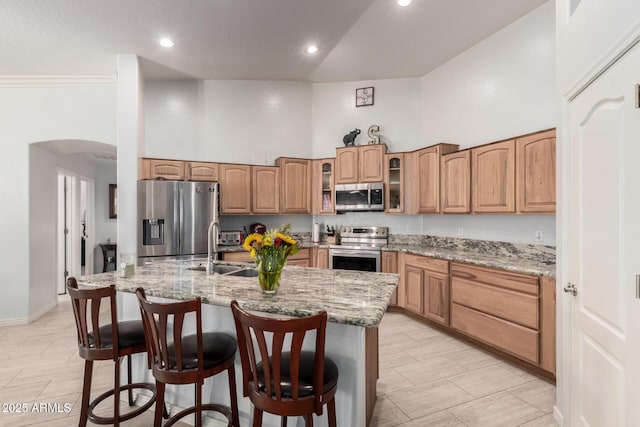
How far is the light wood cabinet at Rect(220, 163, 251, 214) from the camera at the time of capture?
472cm

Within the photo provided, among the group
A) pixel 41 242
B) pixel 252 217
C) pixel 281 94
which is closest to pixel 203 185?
pixel 252 217

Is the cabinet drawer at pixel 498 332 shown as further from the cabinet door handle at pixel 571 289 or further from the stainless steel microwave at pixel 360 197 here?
the stainless steel microwave at pixel 360 197

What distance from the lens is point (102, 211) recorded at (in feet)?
24.1

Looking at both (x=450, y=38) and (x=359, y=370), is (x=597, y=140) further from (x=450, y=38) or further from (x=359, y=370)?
(x=450, y=38)

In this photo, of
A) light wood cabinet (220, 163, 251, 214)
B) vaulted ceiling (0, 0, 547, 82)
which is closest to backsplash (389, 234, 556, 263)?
light wood cabinet (220, 163, 251, 214)

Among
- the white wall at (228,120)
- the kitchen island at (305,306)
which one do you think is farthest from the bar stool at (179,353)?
the white wall at (228,120)

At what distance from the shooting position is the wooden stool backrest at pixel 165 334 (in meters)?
1.58

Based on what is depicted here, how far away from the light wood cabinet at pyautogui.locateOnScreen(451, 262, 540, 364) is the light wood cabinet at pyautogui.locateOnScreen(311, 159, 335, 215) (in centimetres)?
213

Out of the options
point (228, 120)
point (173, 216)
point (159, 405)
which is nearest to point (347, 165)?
point (228, 120)

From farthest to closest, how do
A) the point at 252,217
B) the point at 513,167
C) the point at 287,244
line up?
the point at 252,217, the point at 513,167, the point at 287,244

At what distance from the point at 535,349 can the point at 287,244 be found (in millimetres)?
2376

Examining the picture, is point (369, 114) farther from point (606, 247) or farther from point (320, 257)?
point (606, 247)

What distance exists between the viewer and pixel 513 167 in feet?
10.7

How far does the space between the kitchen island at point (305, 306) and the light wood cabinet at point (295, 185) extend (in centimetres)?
243
